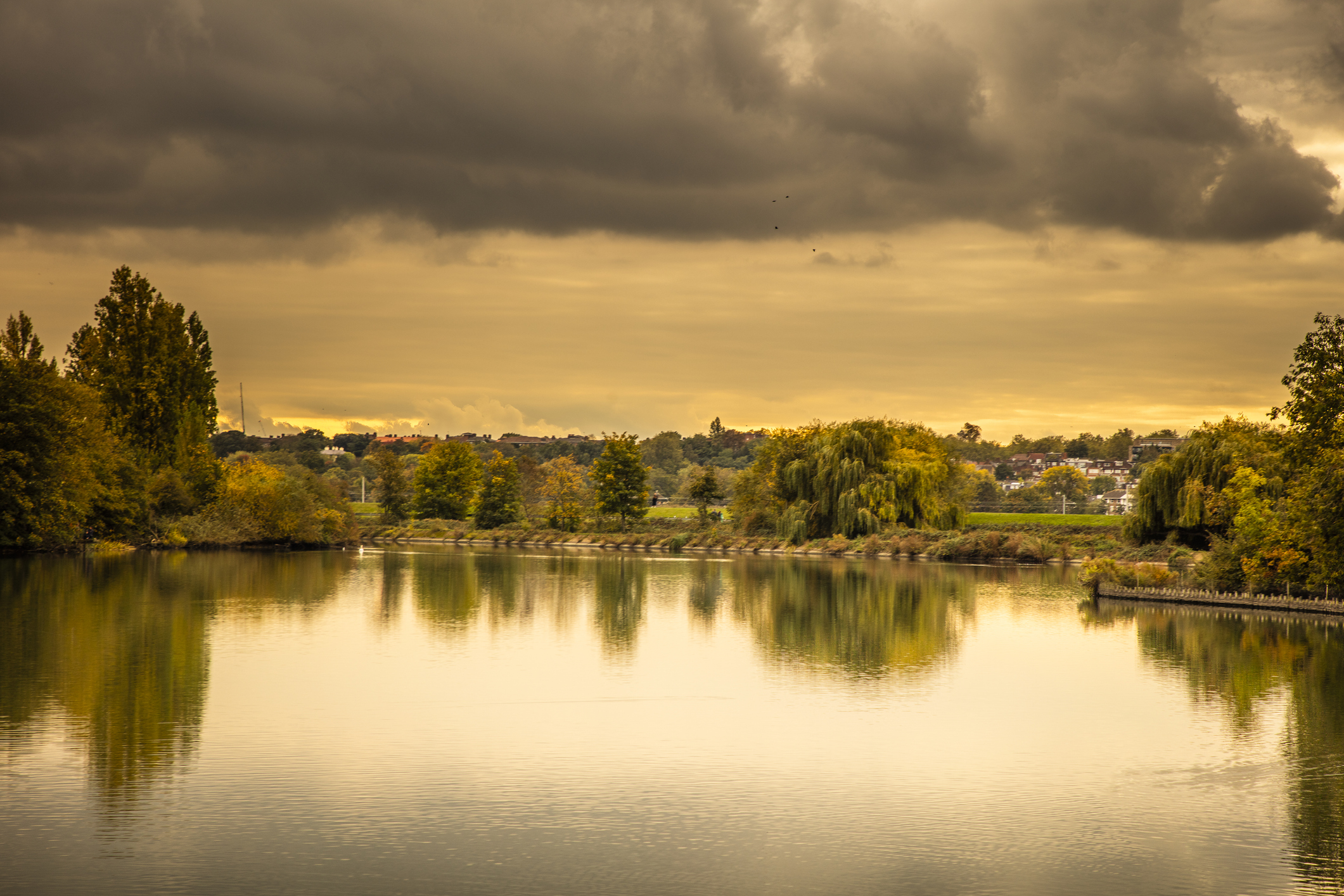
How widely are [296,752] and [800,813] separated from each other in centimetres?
645

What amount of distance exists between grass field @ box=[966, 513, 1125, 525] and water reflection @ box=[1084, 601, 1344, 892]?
41.4m

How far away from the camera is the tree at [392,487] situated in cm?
9469

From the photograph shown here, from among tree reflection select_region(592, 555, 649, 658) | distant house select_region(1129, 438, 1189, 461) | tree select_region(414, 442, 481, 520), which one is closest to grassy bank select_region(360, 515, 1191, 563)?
tree select_region(414, 442, 481, 520)

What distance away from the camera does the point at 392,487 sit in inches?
3745

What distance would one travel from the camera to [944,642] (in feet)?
90.3

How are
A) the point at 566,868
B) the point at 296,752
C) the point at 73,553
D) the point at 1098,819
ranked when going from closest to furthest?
the point at 566,868
the point at 1098,819
the point at 296,752
the point at 73,553

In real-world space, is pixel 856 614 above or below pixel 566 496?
below

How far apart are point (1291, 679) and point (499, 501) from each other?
235 feet

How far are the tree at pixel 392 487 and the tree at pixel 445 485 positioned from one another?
710 millimetres

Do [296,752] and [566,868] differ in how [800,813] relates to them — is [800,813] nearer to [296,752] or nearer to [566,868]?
[566,868]

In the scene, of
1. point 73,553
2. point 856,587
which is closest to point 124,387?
point 73,553

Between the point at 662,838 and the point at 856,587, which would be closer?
the point at 662,838

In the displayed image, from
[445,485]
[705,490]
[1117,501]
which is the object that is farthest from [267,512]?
[1117,501]

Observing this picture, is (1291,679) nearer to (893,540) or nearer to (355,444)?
(893,540)
